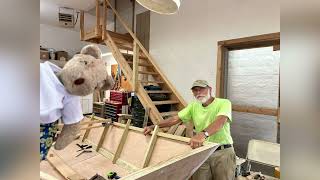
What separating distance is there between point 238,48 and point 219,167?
2061 millimetres

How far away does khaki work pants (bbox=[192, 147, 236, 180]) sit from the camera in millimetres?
2246

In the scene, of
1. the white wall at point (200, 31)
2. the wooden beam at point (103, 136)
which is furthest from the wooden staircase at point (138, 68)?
the wooden beam at point (103, 136)

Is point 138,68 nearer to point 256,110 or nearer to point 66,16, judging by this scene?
point 256,110

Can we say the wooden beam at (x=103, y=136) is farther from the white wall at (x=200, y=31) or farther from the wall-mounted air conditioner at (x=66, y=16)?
the wall-mounted air conditioner at (x=66, y=16)

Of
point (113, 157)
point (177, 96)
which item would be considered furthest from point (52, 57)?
point (113, 157)

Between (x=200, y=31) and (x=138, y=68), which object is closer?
(x=200, y=31)

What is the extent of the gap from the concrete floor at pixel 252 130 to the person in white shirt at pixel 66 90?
2967 mm

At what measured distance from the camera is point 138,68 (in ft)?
13.8

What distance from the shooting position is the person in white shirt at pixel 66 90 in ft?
2.04

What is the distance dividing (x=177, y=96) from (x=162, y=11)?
312 centimetres

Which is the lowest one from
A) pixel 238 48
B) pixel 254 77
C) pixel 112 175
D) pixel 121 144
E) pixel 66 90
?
pixel 112 175

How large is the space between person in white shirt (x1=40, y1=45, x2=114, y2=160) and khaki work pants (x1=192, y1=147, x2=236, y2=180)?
1748 millimetres

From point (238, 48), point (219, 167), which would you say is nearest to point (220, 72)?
point (238, 48)
